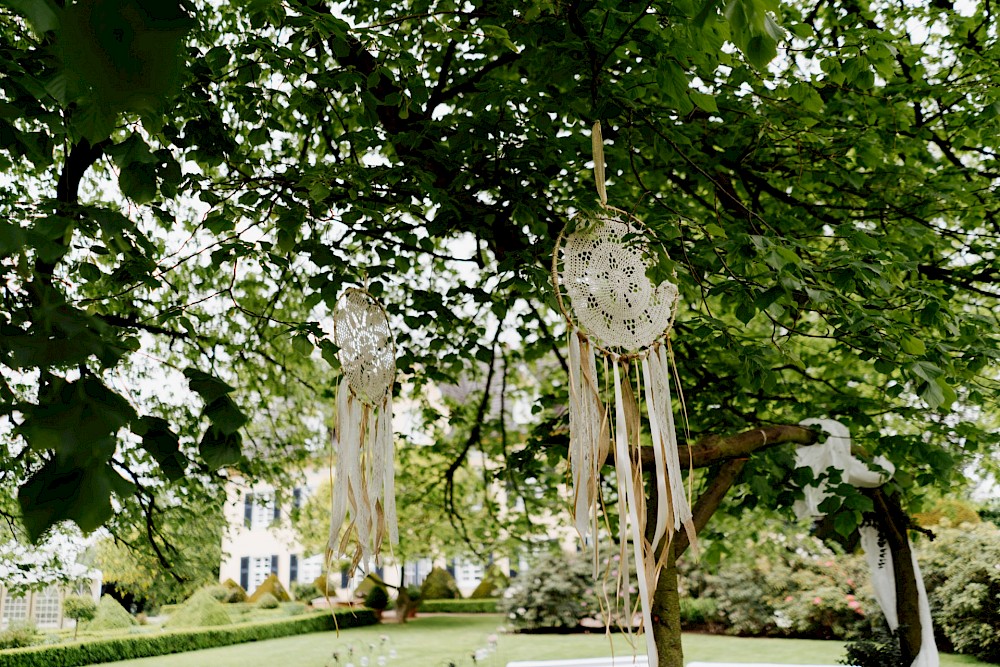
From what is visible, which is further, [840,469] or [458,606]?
[458,606]

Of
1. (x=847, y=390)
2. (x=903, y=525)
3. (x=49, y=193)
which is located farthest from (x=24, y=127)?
(x=903, y=525)

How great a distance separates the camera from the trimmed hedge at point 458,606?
15938mm

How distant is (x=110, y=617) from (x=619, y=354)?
370 inches

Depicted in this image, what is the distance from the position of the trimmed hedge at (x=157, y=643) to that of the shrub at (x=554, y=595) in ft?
9.19

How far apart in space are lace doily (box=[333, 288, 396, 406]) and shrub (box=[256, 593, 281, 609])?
12214 mm

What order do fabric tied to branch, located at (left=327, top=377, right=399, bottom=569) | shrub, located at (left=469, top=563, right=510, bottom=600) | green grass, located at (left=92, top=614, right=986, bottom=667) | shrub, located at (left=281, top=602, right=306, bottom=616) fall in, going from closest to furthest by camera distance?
fabric tied to branch, located at (left=327, top=377, right=399, bottom=569) < green grass, located at (left=92, top=614, right=986, bottom=667) < shrub, located at (left=281, top=602, right=306, bottom=616) < shrub, located at (left=469, top=563, right=510, bottom=600)

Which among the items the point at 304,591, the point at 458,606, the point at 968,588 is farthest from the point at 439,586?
the point at 968,588

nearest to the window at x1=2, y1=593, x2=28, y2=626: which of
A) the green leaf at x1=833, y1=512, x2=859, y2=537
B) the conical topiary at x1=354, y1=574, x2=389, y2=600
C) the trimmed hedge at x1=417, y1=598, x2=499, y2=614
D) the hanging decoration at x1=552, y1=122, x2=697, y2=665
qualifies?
the conical topiary at x1=354, y1=574, x2=389, y2=600

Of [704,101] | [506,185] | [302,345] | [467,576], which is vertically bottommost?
[467,576]

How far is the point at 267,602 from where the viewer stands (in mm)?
→ 13508

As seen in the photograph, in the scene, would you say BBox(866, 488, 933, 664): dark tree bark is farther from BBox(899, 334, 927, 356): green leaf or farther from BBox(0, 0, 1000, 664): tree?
BBox(899, 334, 927, 356): green leaf

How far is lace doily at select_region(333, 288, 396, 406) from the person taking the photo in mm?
2424

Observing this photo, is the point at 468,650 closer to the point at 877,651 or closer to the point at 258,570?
the point at 258,570

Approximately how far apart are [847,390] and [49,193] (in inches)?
181
